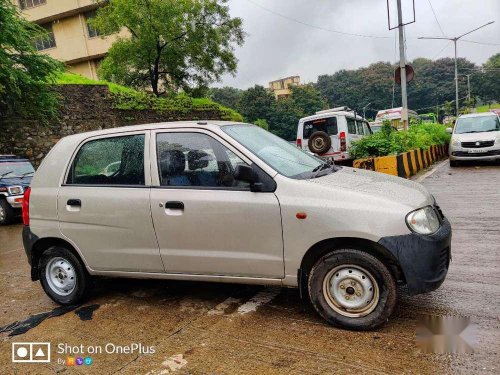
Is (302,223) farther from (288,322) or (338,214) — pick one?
(288,322)

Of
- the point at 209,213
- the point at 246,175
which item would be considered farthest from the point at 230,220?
the point at 246,175

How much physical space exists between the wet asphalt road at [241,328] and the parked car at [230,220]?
0.88 ft

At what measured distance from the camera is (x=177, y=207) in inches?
134

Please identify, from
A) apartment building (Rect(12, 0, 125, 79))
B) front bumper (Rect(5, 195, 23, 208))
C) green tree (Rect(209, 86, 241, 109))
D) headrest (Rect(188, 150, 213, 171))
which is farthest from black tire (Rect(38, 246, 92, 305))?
green tree (Rect(209, 86, 241, 109))

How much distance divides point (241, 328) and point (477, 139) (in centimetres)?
1144

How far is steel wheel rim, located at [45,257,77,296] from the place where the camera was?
4.04 metres

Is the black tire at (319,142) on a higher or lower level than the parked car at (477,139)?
higher

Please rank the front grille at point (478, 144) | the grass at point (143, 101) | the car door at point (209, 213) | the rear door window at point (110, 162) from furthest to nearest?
the grass at point (143, 101), the front grille at point (478, 144), the rear door window at point (110, 162), the car door at point (209, 213)

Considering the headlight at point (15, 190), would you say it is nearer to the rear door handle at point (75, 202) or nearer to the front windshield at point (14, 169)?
the front windshield at point (14, 169)

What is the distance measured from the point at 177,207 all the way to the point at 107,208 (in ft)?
2.44

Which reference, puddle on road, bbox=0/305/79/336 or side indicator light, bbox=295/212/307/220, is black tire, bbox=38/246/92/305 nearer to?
puddle on road, bbox=0/305/79/336

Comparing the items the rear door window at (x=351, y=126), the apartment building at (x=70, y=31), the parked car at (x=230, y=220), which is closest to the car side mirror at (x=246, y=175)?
the parked car at (x=230, y=220)

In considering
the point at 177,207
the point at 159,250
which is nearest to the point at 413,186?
the point at 177,207

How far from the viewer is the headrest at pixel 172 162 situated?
3.55m
